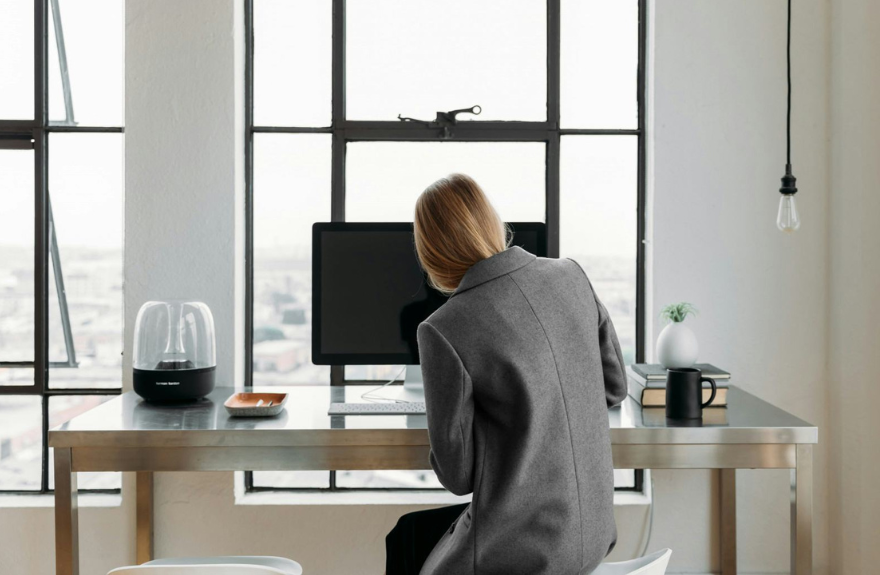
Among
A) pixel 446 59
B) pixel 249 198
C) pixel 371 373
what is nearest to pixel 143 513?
pixel 371 373

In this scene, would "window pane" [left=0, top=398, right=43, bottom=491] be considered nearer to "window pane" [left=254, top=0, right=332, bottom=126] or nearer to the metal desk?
the metal desk

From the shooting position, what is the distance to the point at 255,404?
1.87 meters

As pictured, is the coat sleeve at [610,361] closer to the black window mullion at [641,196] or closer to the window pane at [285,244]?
the black window mullion at [641,196]

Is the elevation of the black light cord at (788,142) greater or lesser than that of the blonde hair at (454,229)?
greater

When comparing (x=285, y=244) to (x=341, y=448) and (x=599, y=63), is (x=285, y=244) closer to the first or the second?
(x=341, y=448)

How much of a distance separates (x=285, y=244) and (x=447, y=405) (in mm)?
1368

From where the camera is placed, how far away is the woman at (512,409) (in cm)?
116

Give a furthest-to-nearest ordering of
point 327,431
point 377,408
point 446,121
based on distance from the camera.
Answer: point 446,121 → point 377,408 → point 327,431

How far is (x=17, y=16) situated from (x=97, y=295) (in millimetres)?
976

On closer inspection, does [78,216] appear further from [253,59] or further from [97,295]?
[253,59]

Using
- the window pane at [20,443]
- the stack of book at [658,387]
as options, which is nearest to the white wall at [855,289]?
the stack of book at [658,387]

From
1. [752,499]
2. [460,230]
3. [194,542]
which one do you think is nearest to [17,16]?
[194,542]

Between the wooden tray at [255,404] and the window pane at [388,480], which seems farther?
the window pane at [388,480]

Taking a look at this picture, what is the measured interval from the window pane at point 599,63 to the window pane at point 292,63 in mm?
804
